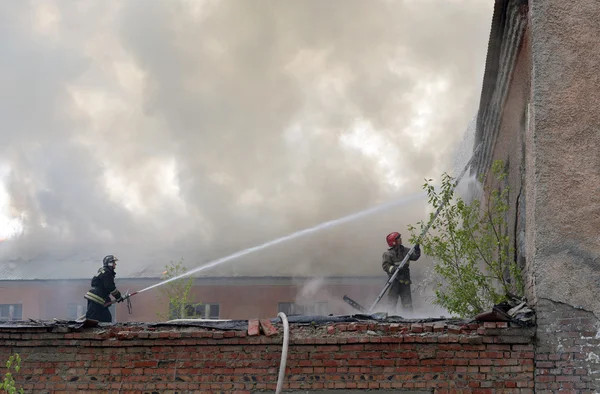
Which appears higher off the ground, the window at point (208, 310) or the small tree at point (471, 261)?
the window at point (208, 310)

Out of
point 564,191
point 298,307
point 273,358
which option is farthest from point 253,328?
point 298,307

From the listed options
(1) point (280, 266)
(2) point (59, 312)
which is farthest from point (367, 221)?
(2) point (59, 312)

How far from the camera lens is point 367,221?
22.6m

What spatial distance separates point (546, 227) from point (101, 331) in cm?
419

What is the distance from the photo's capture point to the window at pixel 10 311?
2931 centimetres

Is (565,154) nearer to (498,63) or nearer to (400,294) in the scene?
(498,63)

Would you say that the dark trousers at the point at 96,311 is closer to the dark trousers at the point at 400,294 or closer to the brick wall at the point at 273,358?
the brick wall at the point at 273,358

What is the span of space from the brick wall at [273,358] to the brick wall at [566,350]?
11 centimetres

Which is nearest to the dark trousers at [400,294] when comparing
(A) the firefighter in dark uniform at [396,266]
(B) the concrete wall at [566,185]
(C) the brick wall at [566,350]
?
(A) the firefighter in dark uniform at [396,266]

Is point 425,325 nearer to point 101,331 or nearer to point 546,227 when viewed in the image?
point 546,227

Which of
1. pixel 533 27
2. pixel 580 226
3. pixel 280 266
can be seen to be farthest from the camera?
pixel 280 266

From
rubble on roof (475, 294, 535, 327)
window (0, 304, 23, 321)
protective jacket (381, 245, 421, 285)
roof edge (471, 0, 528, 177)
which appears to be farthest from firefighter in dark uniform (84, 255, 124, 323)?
window (0, 304, 23, 321)

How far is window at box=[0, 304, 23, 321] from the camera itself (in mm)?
29312

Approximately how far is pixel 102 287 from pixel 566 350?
732 centimetres
